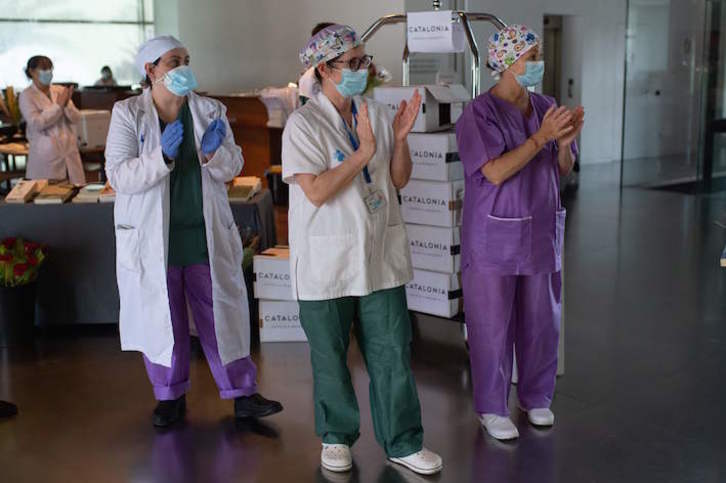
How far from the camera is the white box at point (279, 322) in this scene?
4914mm

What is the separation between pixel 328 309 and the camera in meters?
3.09

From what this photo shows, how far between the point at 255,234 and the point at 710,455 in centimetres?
280

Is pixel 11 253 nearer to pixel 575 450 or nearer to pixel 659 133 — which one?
pixel 575 450

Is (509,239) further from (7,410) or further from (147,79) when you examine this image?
(7,410)

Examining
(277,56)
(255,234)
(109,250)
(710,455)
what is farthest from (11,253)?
(277,56)

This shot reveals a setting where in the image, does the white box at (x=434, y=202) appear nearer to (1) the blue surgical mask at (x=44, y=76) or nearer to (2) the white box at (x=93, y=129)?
(1) the blue surgical mask at (x=44, y=76)

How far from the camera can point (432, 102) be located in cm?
430

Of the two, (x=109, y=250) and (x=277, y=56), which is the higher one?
(x=277, y=56)

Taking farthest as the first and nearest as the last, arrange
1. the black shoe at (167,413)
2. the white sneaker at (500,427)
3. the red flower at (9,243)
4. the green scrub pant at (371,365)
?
the red flower at (9,243) < the black shoe at (167,413) < the white sneaker at (500,427) < the green scrub pant at (371,365)

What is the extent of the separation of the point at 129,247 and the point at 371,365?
106 centimetres

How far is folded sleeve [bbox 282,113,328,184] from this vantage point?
9.74 ft

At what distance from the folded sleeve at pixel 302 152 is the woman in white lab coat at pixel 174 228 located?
54 cm

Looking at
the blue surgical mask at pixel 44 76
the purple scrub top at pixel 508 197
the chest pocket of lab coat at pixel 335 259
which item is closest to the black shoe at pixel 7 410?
Result: the chest pocket of lab coat at pixel 335 259

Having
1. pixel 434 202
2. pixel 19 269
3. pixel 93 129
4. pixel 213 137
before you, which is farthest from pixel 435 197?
pixel 93 129
